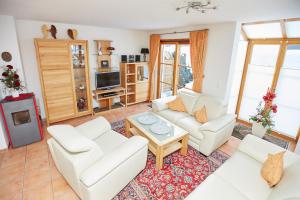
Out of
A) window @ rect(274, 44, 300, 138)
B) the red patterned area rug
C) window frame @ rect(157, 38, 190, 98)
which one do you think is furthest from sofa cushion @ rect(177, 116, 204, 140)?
window @ rect(274, 44, 300, 138)

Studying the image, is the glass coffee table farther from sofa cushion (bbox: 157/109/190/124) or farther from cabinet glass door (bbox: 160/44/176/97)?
cabinet glass door (bbox: 160/44/176/97)

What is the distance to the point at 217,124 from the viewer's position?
2.65m

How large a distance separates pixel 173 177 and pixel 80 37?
3.80 m

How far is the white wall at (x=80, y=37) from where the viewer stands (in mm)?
3387

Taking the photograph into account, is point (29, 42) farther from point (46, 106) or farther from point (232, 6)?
point (232, 6)

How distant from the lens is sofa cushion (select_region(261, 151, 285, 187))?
1.57 metres

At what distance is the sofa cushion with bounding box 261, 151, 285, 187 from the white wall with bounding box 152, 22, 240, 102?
6.28 ft

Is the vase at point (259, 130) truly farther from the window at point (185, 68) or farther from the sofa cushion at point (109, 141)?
the sofa cushion at point (109, 141)

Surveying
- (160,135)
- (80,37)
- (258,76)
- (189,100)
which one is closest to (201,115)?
(189,100)

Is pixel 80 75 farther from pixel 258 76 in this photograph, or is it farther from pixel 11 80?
pixel 258 76

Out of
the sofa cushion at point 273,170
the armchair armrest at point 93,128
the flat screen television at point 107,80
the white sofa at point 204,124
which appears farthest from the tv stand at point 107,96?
the sofa cushion at point 273,170

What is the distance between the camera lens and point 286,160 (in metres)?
1.83

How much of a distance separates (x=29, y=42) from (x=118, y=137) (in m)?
2.92

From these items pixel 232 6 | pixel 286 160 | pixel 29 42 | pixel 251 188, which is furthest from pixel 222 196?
pixel 29 42
